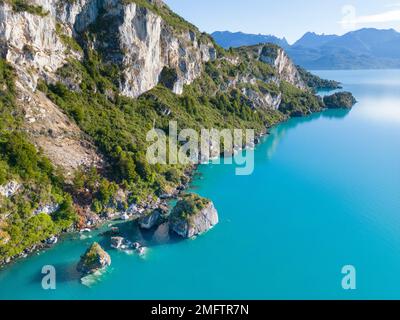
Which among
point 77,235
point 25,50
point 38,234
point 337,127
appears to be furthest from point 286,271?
point 337,127

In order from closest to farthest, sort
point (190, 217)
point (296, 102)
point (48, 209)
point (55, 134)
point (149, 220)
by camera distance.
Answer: point (48, 209), point (190, 217), point (149, 220), point (55, 134), point (296, 102)

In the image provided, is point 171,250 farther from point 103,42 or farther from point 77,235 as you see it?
point 103,42

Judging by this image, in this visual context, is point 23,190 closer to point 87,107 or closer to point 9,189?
point 9,189

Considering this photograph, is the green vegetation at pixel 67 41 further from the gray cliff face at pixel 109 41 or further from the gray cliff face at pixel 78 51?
the gray cliff face at pixel 109 41

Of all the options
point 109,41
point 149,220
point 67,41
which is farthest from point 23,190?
point 109,41

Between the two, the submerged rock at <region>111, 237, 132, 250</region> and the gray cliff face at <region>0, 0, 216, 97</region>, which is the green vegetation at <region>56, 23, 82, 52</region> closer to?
the gray cliff face at <region>0, 0, 216, 97</region>
